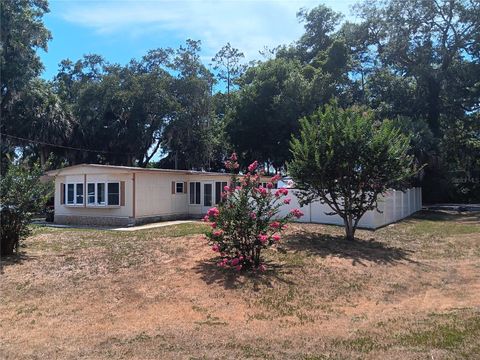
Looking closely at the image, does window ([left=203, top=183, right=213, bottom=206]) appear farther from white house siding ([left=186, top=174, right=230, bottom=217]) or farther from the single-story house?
white house siding ([left=186, top=174, right=230, bottom=217])

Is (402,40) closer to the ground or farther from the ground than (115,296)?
farther from the ground

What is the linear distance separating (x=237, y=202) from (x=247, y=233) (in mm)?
687

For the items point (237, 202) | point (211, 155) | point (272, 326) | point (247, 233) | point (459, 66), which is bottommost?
point (272, 326)

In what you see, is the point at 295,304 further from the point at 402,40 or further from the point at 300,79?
the point at 402,40

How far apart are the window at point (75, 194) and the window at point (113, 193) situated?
187 cm

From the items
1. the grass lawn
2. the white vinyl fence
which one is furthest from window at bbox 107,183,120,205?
the grass lawn

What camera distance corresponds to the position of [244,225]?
9.13 m

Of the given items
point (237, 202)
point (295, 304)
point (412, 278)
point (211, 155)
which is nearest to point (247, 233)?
point (237, 202)

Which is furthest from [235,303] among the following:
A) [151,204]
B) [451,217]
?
[451,217]

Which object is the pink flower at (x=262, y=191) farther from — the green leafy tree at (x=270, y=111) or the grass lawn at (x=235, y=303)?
the green leafy tree at (x=270, y=111)

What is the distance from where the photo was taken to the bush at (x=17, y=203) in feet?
33.4

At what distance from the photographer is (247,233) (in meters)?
9.23

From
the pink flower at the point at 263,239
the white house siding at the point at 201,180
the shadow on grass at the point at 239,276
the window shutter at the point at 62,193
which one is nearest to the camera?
the shadow on grass at the point at 239,276

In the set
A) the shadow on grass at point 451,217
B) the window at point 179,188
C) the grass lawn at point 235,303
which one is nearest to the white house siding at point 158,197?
the window at point 179,188
